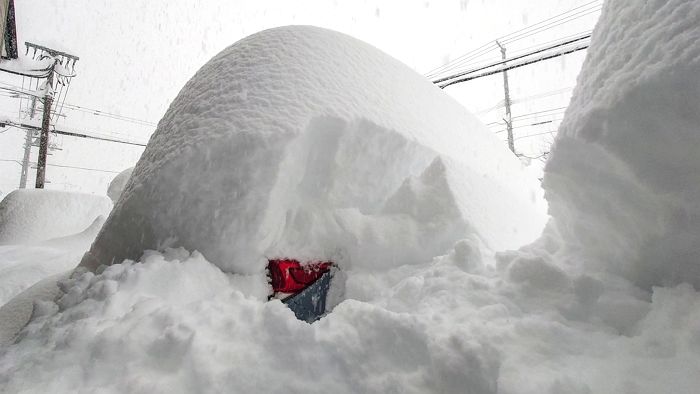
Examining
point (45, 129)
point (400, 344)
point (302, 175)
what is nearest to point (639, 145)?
point (400, 344)

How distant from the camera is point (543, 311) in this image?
4.20 ft

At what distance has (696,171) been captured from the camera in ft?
3.39

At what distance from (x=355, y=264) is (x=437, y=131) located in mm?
1142

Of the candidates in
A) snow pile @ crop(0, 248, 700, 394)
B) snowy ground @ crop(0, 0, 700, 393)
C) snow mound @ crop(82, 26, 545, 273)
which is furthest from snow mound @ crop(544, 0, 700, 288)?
snow mound @ crop(82, 26, 545, 273)

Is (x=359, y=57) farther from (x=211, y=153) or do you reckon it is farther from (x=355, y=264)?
(x=355, y=264)

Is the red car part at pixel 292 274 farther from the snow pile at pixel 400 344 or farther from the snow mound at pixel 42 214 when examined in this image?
the snow mound at pixel 42 214

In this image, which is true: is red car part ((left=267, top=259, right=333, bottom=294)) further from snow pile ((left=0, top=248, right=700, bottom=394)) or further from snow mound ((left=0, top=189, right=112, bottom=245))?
snow mound ((left=0, top=189, right=112, bottom=245))

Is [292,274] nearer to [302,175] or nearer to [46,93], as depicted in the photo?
[302,175]

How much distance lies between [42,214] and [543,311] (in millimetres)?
8901

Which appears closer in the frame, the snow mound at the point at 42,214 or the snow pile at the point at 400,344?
the snow pile at the point at 400,344

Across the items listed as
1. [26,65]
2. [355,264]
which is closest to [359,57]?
[355,264]

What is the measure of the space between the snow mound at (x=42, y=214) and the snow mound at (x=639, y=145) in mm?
8579

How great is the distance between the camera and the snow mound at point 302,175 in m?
2.01

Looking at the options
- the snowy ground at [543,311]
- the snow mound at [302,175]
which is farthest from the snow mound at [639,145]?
the snow mound at [302,175]
